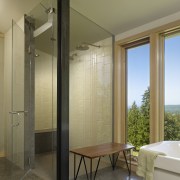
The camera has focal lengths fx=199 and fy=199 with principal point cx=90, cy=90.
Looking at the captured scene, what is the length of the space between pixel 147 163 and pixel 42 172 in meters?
1.35

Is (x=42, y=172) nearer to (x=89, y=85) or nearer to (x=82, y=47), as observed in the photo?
(x=89, y=85)

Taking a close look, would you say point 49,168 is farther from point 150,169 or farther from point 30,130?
point 150,169

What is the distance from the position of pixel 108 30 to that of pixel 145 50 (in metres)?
0.73

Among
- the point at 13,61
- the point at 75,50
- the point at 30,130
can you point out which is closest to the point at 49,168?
the point at 30,130

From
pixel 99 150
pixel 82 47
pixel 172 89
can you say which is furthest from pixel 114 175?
pixel 82 47

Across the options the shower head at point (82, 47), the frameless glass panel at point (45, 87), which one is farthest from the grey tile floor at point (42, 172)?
the shower head at point (82, 47)

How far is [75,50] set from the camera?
265 centimetres

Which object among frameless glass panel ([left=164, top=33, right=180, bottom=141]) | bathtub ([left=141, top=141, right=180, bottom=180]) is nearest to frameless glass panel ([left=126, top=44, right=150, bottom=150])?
frameless glass panel ([left=164, top=33, right=180, bottom=141])

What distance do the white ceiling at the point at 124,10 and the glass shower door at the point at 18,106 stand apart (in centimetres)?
114

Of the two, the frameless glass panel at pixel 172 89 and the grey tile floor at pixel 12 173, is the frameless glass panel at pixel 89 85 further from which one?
the frameless glass panel at pixel 172 89

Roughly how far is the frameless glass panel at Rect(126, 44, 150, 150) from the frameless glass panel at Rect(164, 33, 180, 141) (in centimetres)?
31

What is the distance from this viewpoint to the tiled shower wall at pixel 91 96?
2629 millimetres

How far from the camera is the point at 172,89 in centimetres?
306

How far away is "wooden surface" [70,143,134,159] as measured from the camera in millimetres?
2570
